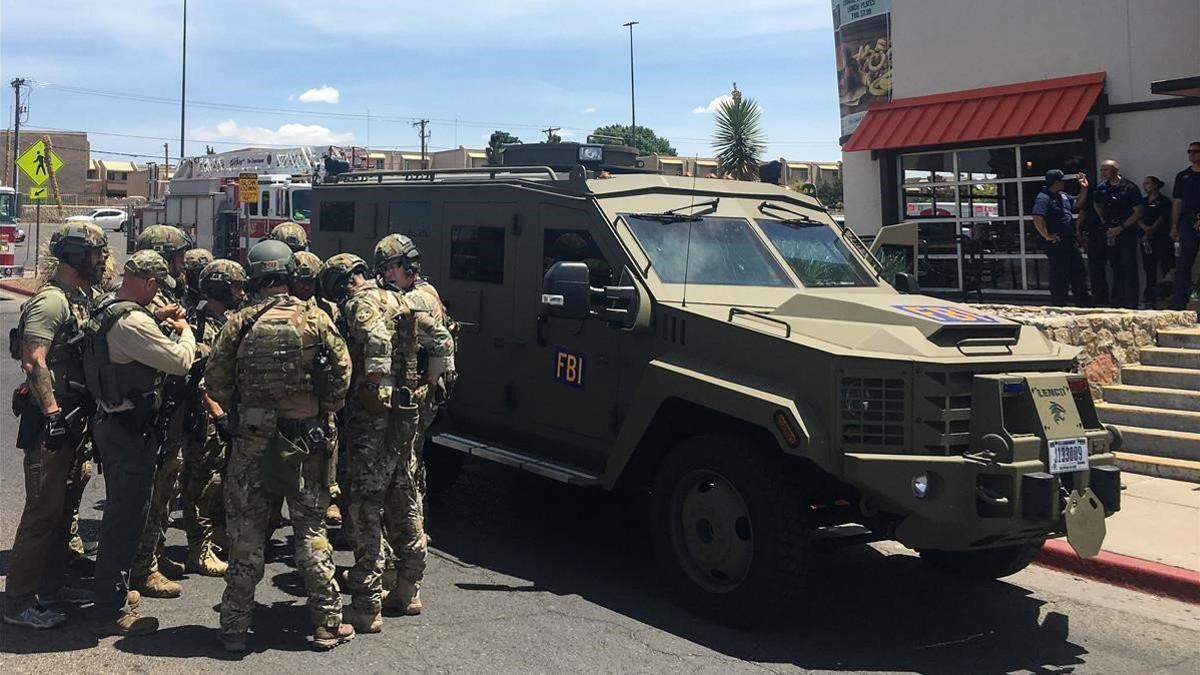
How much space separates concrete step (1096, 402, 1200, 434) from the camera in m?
8.69

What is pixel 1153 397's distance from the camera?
912 cm

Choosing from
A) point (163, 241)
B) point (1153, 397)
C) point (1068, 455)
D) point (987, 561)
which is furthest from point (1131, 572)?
point (163, 241)

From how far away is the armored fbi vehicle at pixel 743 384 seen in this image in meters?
4.73

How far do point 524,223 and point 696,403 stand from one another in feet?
6.48

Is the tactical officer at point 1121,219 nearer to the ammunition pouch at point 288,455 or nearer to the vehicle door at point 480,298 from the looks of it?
the vehicle door at point 480,298

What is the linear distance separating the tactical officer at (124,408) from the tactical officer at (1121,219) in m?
10.1

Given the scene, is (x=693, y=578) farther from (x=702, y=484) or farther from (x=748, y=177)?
(x=748, y=177)

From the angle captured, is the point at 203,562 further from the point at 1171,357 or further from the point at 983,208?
the point at 983,208

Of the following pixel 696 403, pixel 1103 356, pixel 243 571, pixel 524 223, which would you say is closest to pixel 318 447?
pixel 243 571

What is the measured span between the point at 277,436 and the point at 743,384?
222cm

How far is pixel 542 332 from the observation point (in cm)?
643

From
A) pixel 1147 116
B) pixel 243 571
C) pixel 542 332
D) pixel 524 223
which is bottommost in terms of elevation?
pixel 243 571

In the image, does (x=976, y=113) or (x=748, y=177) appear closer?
A: (x=976, y=113)

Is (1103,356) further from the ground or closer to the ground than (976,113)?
closer to the ground
